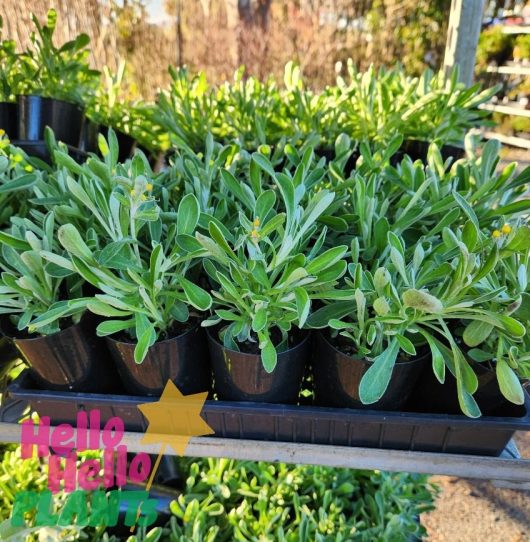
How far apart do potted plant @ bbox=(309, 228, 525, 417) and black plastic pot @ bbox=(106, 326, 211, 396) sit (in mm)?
174

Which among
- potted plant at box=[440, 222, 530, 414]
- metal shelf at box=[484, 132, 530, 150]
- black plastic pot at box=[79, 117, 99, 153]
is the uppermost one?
black plastic pot at box=[79, 117, 99, 153]

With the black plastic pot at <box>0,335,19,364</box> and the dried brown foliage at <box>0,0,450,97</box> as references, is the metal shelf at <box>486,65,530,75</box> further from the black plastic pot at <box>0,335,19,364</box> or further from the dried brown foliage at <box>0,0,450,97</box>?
the black plastic pot at <box>0,335,19,364</box>

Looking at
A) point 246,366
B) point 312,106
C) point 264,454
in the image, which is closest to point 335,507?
point 264,454

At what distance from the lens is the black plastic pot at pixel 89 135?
135 cm

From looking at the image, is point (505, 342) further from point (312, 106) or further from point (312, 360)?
point (312, 106)

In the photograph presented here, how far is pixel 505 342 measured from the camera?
0.56 metres

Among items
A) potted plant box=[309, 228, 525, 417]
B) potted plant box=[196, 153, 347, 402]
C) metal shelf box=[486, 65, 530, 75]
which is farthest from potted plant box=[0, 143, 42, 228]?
metal shelf box=[486, 65, 530, 75]

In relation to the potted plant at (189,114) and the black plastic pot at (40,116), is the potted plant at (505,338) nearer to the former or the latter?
the potted plant at (189,114)

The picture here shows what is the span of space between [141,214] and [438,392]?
46 cm

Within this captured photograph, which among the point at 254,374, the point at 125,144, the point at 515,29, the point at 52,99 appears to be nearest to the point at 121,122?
the point at 125,144

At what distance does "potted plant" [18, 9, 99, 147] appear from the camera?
3.60 feet

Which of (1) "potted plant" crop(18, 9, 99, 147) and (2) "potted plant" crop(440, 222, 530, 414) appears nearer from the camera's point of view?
(2) "potted plant" crop(440, 222, 530, 414)

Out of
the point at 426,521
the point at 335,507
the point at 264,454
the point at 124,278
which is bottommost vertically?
the point at 426,521

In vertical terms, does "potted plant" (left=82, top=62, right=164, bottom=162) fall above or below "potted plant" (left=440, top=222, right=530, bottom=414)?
above
